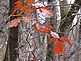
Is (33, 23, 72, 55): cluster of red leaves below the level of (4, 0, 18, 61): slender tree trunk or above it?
above

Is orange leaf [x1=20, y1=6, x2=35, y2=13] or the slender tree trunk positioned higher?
orange leaf [x1=20, y1=6, x2=35, y2=13]

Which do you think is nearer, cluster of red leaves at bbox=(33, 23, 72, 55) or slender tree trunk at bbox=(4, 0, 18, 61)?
cluster of red leaves at bbox=(33, 23, 72, 55)

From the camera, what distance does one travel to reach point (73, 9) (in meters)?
2.68

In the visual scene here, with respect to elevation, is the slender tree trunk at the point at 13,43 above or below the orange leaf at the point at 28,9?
A: below

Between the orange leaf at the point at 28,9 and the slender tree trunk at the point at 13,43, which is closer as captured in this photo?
the orange leaf at the point at 28,9

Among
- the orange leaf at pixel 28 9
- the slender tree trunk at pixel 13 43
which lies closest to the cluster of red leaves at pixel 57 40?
the orange leaf at pixel 28 9

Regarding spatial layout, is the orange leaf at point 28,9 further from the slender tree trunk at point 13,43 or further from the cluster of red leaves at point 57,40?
the slender tree trunk at point 13,43

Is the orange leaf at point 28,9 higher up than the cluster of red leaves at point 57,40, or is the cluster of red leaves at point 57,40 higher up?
the orange leaf at point 28,9

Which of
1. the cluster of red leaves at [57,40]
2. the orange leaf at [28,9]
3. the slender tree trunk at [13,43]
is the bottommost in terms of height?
the slender tree trunk at [13,43]

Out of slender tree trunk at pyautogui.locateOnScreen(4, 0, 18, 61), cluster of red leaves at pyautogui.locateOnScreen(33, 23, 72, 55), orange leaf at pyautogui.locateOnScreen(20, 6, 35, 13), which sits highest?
orange leaf at pyautogui.locateOnScreen(20, 6, 35, 13)

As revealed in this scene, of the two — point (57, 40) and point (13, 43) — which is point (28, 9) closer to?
point (57, 40)

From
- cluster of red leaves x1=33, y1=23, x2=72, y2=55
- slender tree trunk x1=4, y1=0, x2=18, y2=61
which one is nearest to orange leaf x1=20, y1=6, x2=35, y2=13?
cluster of red leaves x1=33, y1=23, x2=72, y2=55

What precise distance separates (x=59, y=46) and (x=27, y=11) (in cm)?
30

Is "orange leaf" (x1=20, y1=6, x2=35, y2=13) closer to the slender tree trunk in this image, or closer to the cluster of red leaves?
the cluster of red leaves
